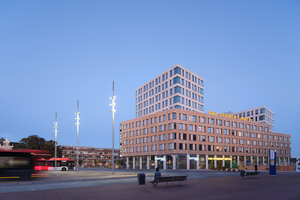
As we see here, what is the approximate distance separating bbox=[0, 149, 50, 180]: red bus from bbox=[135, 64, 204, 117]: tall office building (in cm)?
5632

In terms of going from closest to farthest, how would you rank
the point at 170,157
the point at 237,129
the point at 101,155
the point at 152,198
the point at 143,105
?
the point at 152,198 < the point at 170,157 < the point at 237,129 < the point at 143,105 < the point at 101,155

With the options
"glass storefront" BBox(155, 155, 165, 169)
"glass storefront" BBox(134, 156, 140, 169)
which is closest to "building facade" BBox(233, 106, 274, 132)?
"glass storefront" BBox(134, 156, 140, 169)

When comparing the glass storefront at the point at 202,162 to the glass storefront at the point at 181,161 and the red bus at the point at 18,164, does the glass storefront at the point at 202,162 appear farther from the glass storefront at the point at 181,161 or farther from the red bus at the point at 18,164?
the red bus at the point at 18,164

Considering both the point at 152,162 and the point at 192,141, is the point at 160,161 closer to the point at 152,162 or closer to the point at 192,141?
the point at 152,162

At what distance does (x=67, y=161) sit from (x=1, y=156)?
36159mm

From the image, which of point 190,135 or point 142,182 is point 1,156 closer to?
point 142,182

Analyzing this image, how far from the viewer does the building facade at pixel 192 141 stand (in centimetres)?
7538

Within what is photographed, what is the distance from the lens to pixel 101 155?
174m

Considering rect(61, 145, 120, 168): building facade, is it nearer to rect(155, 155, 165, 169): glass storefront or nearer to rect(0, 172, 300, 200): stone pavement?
rect(155, 155, 165, 169): glass storefront

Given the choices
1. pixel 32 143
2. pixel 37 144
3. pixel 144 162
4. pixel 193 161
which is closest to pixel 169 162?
pixel 193 161

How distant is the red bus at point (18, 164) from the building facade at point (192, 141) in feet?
163

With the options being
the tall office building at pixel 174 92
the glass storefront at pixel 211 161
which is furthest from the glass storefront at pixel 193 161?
the tall office building at pixel 174 92

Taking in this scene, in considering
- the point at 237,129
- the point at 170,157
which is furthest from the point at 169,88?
the point at 237,129

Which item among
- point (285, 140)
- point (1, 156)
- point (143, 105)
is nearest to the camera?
point (1, 156)
